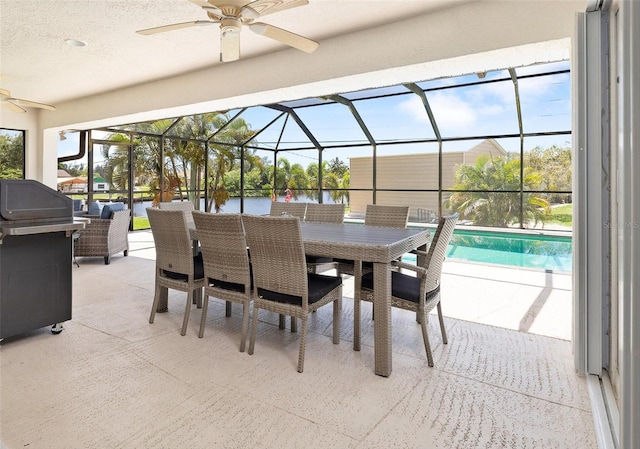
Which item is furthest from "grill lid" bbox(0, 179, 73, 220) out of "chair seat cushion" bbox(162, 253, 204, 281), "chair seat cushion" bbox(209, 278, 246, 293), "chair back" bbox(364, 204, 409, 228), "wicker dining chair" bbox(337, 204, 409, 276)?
"chair back" bbox(364, 204, 409, 228)

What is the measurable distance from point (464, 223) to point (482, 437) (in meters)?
8.92

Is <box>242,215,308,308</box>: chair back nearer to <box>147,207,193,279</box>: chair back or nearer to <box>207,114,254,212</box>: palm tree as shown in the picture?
<box>147,207,193,279</box>: chair back

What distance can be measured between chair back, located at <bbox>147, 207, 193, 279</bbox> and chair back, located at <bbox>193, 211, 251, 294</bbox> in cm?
19

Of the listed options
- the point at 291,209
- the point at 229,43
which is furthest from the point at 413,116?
the point at 229,43

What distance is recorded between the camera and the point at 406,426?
188 centimetres

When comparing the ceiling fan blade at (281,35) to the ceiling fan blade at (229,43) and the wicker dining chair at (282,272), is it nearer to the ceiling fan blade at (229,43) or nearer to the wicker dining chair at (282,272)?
the ceiling fan blade at (229,43)

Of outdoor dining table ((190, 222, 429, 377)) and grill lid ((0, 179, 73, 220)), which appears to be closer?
outdoor dining table ((190, 222, 429, 377))

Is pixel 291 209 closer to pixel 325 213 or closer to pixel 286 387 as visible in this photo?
pixel 325 213

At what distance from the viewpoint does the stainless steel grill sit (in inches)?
107

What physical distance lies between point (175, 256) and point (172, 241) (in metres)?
0.12

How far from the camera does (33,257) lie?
9.46 ft

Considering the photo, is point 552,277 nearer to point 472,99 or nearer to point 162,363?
point 162,363

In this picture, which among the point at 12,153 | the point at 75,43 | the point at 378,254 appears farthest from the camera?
the point at 12,153

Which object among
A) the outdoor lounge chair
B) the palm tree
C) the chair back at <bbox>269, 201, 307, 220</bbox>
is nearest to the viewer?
the chair back at <bbox>269, 201, 307, 220</bbox>
